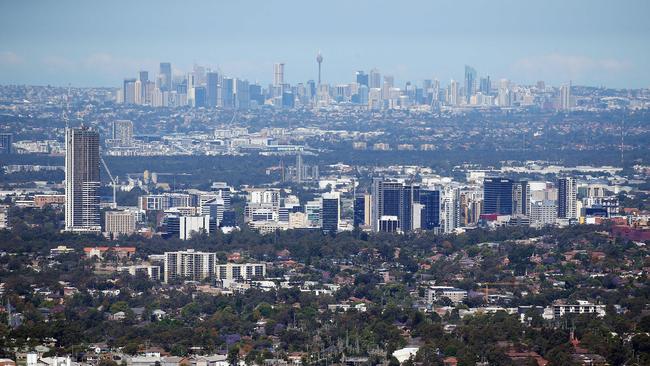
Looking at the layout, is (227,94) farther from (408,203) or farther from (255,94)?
(408,203)

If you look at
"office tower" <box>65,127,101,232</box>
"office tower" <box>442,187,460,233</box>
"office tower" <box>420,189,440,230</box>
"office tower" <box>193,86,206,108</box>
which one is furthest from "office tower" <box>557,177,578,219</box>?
"office tower" <box>193,86,206,108</box>

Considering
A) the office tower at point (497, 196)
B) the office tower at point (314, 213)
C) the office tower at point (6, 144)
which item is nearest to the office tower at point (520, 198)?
the office tower at point (497, 196)

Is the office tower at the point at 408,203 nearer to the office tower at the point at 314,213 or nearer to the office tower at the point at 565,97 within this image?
the office tower at the point at 314,213

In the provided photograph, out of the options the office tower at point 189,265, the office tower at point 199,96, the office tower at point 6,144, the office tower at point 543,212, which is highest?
the office tower at point 199,96

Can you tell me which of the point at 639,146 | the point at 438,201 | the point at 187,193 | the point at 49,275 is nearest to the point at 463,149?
the point at 639,146

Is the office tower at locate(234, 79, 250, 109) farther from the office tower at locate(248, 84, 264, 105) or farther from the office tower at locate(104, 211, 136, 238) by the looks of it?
the office tower at locate(104, 211, 136, 238)
